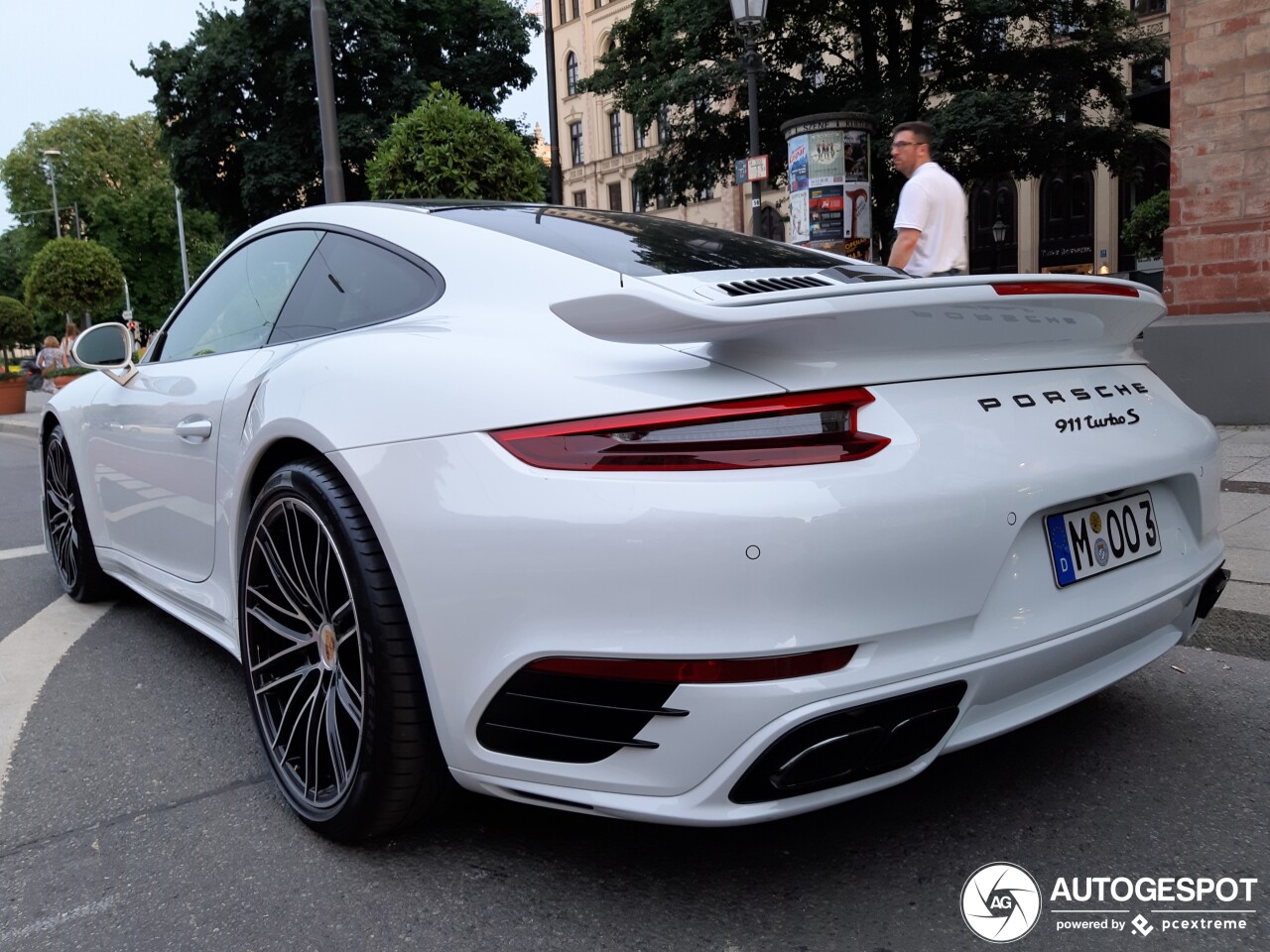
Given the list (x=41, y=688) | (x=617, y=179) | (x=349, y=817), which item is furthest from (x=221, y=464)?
(x=617, y=179)

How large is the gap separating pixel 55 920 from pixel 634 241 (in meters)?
1.86

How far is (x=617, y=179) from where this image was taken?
53.1 m

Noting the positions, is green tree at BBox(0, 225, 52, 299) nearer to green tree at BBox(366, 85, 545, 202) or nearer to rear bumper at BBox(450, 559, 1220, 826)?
green tree at BBox(366, 85, 545, 202)

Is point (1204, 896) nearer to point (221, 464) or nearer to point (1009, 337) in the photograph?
point (1009, 337)

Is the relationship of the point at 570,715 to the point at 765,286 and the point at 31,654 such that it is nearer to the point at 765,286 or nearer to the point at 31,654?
the point at 765,286

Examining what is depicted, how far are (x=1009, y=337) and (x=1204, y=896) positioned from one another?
109 cm

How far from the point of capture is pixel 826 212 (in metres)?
10.6

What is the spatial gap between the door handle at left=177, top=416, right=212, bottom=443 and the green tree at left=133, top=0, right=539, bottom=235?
2786 centimetres

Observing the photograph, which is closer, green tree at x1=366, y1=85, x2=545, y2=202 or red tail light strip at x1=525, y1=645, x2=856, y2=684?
red tail light strip at x1=525, y1=645, x2=856, y2=684

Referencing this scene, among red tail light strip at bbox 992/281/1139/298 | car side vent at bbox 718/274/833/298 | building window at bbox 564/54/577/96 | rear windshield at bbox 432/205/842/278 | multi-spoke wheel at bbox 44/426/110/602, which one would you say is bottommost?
multi-spoke wheel at bbox 44/426/110/602

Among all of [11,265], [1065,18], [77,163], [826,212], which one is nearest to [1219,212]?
[826,212]

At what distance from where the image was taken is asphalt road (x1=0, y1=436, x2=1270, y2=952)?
73.5 inches

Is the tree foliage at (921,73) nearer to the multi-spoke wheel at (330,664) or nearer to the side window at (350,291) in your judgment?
the side window at (350,291)

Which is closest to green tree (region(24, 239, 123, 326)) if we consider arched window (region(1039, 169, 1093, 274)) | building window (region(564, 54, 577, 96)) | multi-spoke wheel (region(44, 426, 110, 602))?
multi-spoke wheel (region(44, 426, 110, 602))
